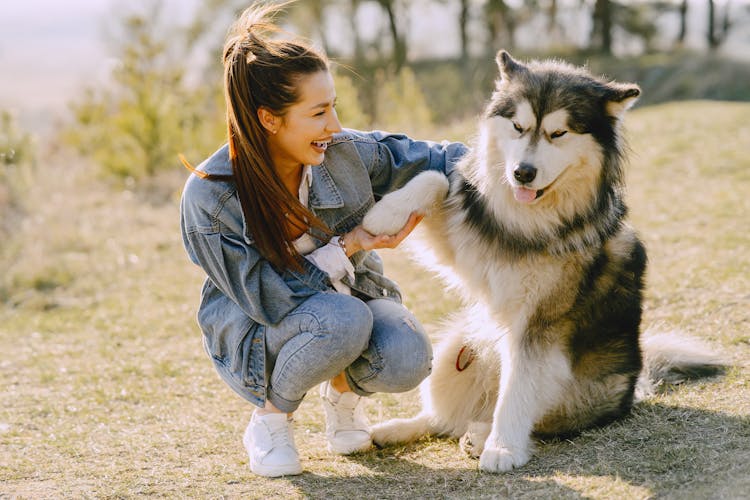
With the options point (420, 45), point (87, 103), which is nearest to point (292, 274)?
point (87, 103)

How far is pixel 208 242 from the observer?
8.94ft

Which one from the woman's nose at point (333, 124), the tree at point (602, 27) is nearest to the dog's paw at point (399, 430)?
the woman's nose at point (333, 124)

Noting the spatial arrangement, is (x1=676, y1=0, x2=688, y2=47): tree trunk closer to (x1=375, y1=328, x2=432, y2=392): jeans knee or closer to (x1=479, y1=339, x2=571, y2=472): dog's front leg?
(x1=479, y1=339, x2=571, y2=472): dog's front leg

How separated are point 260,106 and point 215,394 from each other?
69.2 inches

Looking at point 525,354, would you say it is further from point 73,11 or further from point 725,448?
point 73,11

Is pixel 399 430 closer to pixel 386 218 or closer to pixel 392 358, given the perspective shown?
pixel 392 358

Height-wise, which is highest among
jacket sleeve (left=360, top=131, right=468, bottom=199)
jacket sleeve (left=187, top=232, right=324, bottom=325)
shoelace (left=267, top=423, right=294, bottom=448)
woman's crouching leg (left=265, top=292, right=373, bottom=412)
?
jacket sleeve (left=360, top=131, right=468, bottom=199)

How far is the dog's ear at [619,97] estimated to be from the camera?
108 inches

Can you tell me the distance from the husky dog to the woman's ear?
1.63 ft

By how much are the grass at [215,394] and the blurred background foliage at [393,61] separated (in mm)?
2039

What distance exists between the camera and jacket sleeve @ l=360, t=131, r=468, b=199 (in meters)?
3.16

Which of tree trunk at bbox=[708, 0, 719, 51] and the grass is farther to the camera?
tree trunk at bbox=[708, 0, 719, 51]

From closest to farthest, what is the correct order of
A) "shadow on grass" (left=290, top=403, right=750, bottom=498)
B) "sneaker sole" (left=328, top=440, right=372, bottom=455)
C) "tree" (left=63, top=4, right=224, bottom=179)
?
"shadow on grass" (left=290, top=403, right=750, bottom=498) < "sneaker sole" (left=328, top=440, right=372, bottom=455) < "tree" (left=63, top=4, right=224, bottom=179)

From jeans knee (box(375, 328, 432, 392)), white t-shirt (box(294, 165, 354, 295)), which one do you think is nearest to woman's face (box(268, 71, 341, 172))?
white t-shirt (box(294, 165, 354, 295))
